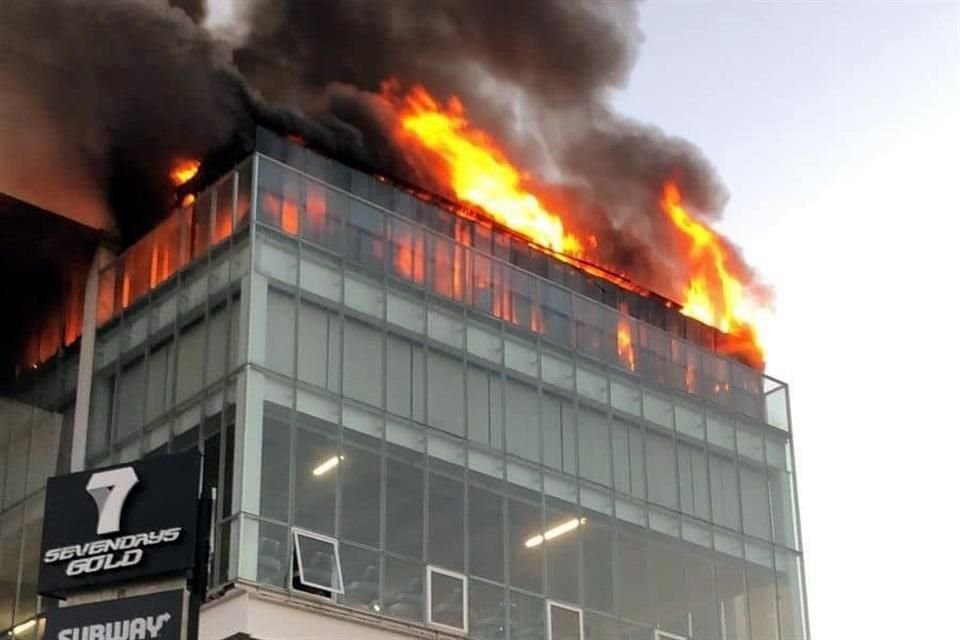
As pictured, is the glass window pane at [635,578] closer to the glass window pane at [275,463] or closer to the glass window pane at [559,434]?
the glass window pane at [559,434]

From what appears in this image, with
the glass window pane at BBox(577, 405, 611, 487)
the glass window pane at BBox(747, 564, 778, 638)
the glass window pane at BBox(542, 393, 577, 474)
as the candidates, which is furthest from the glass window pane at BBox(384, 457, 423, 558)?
the glass window pane at BBox(747, 564, 778, 638)

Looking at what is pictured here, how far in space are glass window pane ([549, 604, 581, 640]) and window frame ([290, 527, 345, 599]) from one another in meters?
5.21

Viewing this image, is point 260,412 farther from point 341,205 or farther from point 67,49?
point 67,49

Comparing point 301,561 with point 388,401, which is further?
point 388,401

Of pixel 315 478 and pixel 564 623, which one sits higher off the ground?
pixel 315 478

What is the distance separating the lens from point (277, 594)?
2877 centimetres

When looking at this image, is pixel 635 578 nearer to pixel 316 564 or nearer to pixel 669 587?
pixel 669 587

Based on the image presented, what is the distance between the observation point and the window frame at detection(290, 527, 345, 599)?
2917 centimetres

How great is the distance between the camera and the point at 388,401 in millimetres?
32469

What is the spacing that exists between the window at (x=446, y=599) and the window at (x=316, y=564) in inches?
83.6

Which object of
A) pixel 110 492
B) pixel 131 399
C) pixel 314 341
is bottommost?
pixel 110 492

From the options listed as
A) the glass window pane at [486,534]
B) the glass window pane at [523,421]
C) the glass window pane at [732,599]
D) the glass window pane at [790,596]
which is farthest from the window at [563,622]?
the glass window pane at [790,596]

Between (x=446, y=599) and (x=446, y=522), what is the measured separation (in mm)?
1590

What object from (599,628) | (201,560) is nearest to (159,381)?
(201,560)
